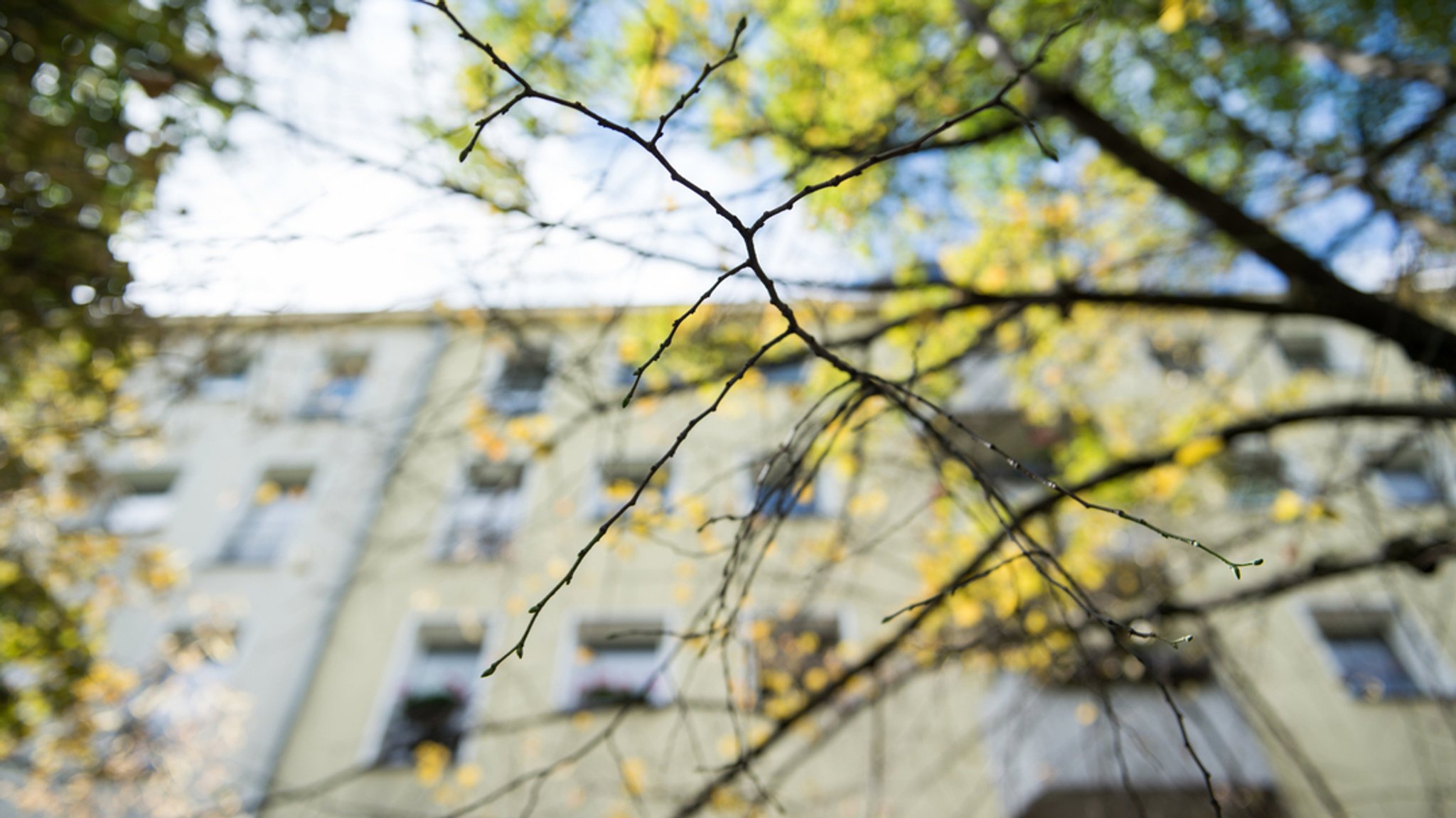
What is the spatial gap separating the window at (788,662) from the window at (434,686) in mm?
3502

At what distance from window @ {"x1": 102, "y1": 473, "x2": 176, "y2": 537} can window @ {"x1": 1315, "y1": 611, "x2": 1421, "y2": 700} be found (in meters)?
14.6

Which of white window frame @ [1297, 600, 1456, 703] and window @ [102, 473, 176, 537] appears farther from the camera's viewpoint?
window @ [102, 473, 176, 537]

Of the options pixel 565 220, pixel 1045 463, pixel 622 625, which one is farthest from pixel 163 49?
pixel 1045 463

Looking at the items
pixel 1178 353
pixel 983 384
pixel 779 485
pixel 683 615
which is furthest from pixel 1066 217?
pixel 683 615

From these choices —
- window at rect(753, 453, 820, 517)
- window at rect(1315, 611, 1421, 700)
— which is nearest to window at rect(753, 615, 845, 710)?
window at rect(753, 453, 820, 517)

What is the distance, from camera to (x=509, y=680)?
796cm

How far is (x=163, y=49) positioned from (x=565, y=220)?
2.88m

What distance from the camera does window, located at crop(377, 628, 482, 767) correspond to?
7586mm

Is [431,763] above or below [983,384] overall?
below

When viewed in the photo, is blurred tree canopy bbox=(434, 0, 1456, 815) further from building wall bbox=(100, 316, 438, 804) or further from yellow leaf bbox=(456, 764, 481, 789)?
building wall bbox=(100, 316, 438, 804)

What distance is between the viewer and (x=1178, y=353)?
5.65 m

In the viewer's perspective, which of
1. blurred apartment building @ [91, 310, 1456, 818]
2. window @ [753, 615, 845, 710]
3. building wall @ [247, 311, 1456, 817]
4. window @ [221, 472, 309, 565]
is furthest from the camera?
window @ [221, 472, 309, 565]

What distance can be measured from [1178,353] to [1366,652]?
16.8 ft

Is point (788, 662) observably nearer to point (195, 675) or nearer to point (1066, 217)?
point (1066, 217)
